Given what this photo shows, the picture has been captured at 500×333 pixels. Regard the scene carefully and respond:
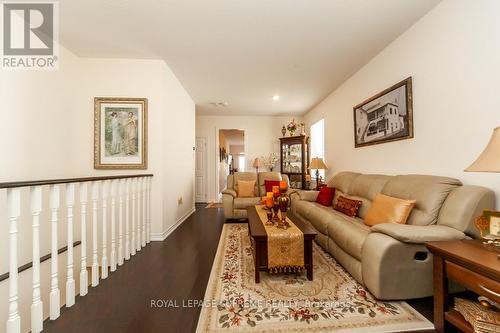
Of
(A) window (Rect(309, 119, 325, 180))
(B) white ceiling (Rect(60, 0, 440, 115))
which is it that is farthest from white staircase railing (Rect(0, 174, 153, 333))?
(A) window (Rect(309, 119, 325, 180))

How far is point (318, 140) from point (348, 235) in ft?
12.7

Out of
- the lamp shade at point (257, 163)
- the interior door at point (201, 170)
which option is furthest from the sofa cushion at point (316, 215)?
the interior door at point (201, 170)

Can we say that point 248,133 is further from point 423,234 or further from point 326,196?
point 423,234

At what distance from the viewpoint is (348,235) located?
206cm

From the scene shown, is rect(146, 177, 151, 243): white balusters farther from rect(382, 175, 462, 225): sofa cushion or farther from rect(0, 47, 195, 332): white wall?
rect(382, 175, 462, 225): sofa cushion

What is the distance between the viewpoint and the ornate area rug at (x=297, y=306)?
1456 millimetres

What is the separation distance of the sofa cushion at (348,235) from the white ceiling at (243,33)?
2.21 metres

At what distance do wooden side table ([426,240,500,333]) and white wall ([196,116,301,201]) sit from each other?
536 centimetres

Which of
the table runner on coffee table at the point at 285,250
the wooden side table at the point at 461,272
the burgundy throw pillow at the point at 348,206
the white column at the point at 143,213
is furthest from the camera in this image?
the white column at the point at 143,213

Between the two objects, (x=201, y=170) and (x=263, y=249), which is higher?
(x=201, y=170)

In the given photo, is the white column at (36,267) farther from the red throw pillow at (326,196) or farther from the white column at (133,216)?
the red throw pillow at (326,196)

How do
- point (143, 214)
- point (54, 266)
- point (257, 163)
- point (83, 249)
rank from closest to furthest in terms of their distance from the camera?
point (54, 266) < point (83, 249) < point (143, 214) < point (257, 163)

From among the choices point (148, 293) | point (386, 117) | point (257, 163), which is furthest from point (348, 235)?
point (257, 163)

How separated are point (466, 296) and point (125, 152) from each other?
4011 millimetres
